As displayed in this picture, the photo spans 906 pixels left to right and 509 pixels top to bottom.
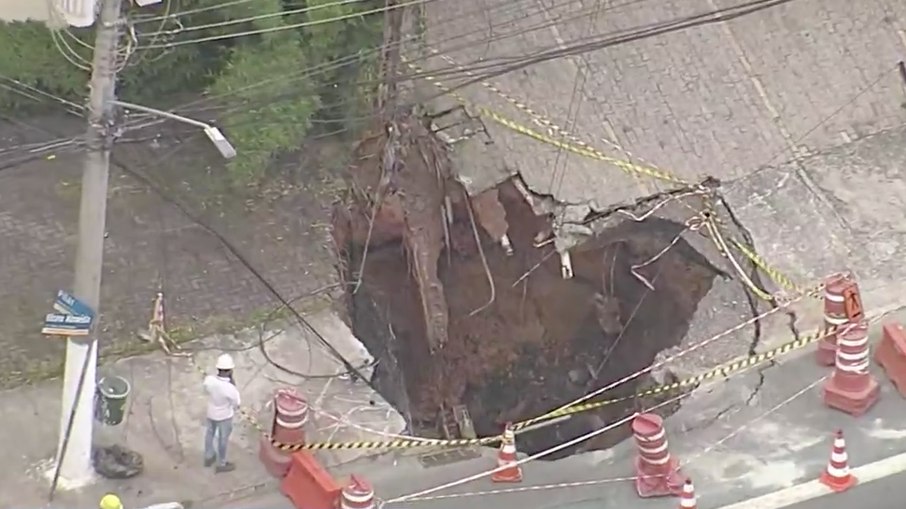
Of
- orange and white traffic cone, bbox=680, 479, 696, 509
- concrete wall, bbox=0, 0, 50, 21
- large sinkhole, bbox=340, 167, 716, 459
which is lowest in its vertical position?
orange and white traffic cone, bbox=680, 479, 696, 509

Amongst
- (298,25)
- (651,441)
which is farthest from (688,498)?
(298,25)

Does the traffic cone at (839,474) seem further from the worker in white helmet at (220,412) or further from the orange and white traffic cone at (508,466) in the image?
the worker in white helmet at (220,412)

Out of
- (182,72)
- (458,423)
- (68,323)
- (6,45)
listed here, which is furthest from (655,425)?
(6,45)

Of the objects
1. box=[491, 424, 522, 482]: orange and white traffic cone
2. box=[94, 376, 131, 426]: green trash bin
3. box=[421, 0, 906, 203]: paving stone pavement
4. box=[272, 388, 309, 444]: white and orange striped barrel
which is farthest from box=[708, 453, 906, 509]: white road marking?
box=[94, 376, 131, 426]: green trash bin

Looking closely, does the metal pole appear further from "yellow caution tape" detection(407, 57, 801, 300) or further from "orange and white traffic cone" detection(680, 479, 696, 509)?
"orange and white traffic cone" detection(680, 479, 696, 509)

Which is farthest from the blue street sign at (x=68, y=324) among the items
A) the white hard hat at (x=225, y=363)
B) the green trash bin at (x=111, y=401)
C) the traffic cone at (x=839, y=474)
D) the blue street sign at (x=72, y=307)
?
the traffic cone at (x=839, y=474)

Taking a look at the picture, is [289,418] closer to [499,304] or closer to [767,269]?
[499,304]
